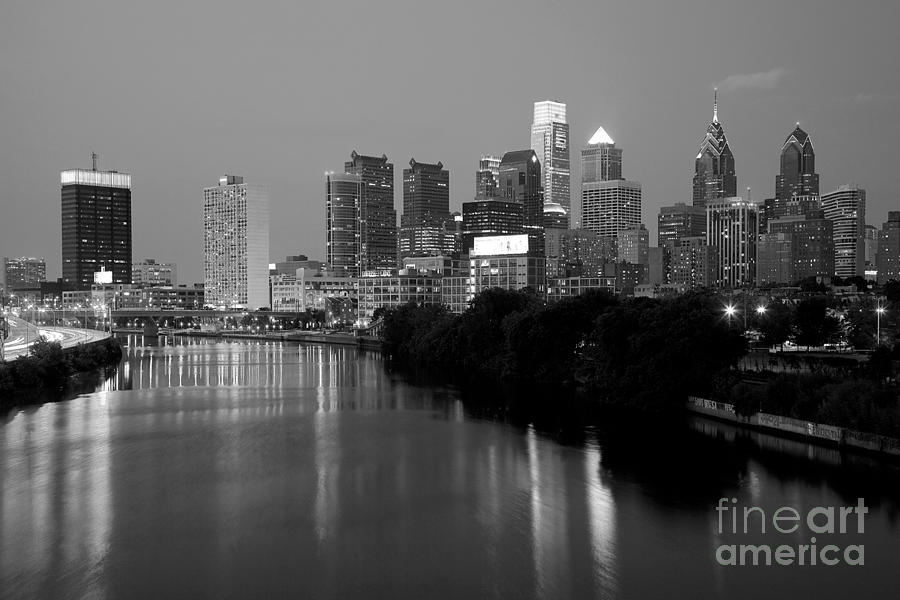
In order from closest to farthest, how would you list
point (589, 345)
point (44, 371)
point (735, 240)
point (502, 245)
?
point (44, 371) → point (589, 345) → point (502, 245) → point (735, 240)

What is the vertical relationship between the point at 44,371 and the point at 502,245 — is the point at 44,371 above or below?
below

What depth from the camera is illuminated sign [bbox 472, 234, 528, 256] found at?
12285 centimetres

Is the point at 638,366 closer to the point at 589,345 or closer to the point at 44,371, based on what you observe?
the point at 589,345

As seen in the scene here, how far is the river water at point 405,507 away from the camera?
18.6 metres

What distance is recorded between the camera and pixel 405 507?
2380 cm

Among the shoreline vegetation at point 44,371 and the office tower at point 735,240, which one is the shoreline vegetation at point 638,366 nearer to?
the shoreline vegetation at point 44,371

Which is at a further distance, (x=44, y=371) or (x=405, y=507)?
(x=44, y=371)

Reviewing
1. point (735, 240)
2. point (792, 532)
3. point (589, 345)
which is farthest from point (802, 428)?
point (735, 240)

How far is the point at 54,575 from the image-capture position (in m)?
18.8

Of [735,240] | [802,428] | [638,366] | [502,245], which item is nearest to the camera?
[802,428]

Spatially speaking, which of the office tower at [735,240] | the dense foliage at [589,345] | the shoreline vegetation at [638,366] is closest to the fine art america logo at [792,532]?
the shoreline vegetation at [638,366]

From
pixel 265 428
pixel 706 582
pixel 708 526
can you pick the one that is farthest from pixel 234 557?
pixel 265 428

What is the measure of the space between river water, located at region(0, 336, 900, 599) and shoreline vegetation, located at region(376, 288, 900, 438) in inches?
74.6

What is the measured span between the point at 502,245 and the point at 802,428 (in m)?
94.5
